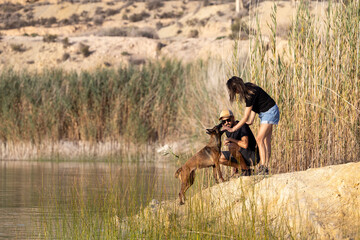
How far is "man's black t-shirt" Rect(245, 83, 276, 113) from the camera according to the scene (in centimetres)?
970

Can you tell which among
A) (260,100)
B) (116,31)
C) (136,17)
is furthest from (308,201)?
(136,17)

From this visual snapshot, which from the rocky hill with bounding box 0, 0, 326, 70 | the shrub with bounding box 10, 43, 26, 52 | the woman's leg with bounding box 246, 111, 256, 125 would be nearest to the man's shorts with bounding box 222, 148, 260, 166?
the woman's leg with bounding box 246, 111, 256, 125

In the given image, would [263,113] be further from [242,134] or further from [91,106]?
[91,106]

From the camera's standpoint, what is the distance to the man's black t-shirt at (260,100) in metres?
9.70

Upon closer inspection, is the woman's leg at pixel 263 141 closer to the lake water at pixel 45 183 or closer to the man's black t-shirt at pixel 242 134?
the man's black t-shirt at pixel 242 134

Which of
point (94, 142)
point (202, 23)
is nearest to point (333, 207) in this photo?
point (94, 142)

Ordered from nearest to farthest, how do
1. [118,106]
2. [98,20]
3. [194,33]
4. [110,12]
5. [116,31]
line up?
[118,106] → [116,31] → [194,33] → [98,20] → [110,12]

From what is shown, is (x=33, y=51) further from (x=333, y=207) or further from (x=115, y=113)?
(x=333, y=207)

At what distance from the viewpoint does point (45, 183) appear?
15.5m

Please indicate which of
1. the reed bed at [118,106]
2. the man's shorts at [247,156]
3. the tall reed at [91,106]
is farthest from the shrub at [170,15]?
the man's shorts at [247,156]

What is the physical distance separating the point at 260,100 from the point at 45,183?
7174 mm

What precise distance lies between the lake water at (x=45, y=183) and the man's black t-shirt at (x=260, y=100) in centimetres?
167

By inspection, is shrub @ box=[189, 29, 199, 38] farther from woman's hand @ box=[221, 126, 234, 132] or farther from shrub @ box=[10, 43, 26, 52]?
woman's hand @ box=[221, 126, 234, 132]

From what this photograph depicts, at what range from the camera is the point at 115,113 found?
22.5 meters
